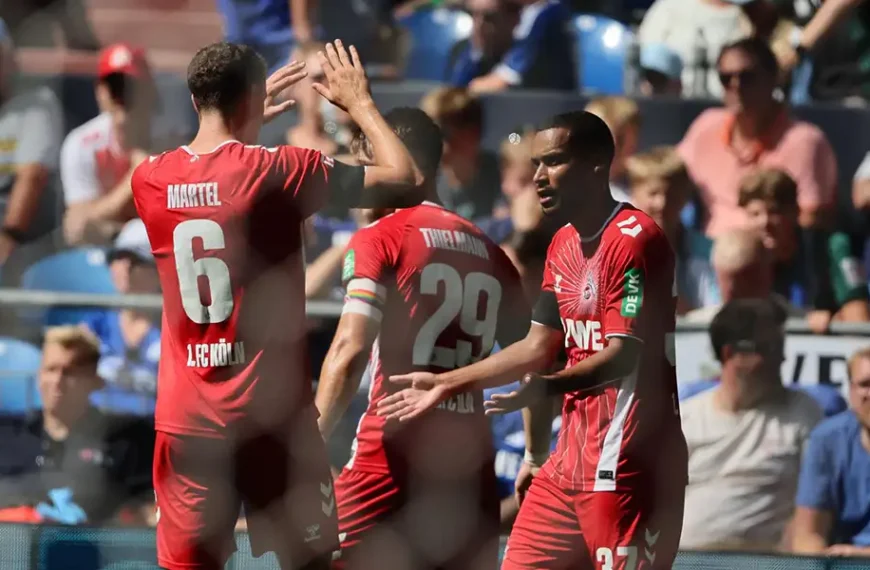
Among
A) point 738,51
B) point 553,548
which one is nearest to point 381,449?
point 553,548

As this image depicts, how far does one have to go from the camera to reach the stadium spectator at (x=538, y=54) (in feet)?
13.6

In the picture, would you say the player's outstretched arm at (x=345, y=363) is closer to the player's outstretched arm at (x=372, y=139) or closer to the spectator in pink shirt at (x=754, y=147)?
the player's outstretched arm at (x=372, y=139)

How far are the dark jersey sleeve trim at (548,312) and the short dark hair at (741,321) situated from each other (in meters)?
0.76

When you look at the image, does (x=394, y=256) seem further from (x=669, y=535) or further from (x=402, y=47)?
(x=402, y=47)

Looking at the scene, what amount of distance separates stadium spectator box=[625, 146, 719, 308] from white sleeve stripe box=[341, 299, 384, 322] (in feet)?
3.88

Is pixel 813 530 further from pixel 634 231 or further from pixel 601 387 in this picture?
pixel 634 231

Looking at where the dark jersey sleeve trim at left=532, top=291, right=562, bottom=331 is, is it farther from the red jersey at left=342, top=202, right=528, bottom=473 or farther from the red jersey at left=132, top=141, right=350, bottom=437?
the red jersey at left=132, top=141, right=350, bottom=437

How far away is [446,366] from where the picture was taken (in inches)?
101

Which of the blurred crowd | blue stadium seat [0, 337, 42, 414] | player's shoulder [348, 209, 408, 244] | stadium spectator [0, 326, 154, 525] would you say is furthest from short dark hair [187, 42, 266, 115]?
blue stadium seat [0, 337, 42, 414]

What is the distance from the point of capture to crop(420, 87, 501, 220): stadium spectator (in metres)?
3.69

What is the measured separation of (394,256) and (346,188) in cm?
39

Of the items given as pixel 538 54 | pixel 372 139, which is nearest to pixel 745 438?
pixel 372 139

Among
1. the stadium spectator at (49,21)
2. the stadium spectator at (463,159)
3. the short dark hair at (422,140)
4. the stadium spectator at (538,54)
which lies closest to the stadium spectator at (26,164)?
the stadium spectator at (49,21)

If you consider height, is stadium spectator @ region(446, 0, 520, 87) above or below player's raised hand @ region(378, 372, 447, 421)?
above
